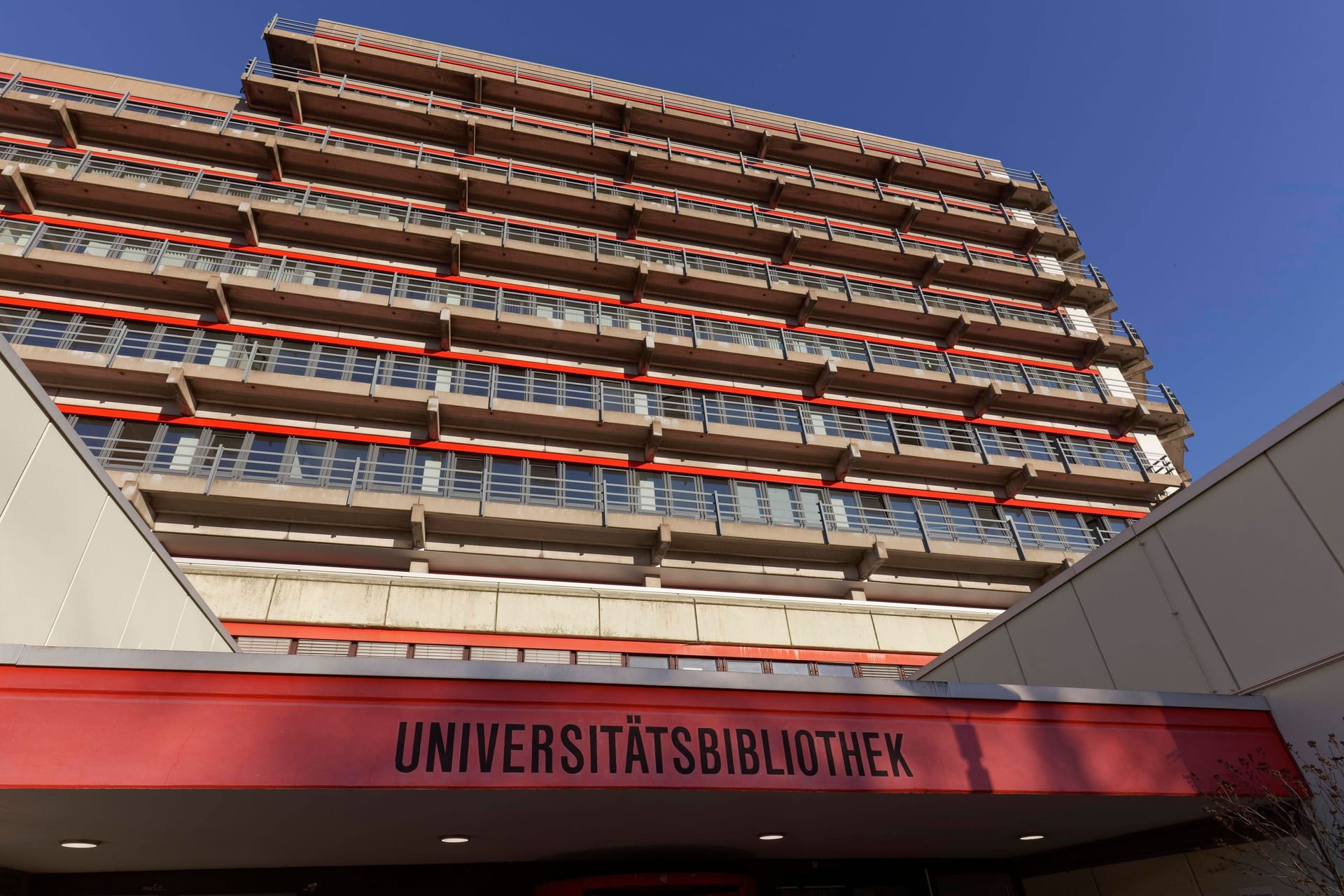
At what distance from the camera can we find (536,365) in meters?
28.0

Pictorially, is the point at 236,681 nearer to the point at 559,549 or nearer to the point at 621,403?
the point at 559,549

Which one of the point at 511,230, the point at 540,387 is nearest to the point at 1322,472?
the point at 540,387

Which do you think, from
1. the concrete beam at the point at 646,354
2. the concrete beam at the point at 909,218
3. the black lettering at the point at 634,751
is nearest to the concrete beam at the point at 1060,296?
the concrete beam at the point at 909,218

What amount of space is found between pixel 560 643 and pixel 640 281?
1650 centimetres

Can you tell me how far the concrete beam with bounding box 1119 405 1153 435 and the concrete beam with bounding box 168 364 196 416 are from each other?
38.0 metres

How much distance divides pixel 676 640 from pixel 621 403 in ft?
32.5

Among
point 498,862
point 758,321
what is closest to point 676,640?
point 498,862

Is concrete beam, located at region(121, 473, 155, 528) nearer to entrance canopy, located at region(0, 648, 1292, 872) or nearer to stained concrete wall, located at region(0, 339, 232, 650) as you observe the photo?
stained concrete wall, located at region(0, 339, 232, 650)

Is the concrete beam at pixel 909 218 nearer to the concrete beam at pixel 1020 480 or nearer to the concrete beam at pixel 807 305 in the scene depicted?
the concrete beam at pixel 807 305

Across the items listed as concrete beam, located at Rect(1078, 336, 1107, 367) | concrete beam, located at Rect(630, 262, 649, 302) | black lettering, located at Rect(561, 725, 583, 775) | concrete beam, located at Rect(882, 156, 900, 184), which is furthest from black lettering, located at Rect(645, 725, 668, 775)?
concrete beam, located at Rect(882, 156, 900, 184)

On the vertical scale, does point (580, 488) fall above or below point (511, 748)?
above

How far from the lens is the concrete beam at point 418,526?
21.8m

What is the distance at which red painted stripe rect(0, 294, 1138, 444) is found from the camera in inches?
981

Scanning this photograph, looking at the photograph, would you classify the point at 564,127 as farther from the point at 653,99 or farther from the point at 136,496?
the point at 136,496
